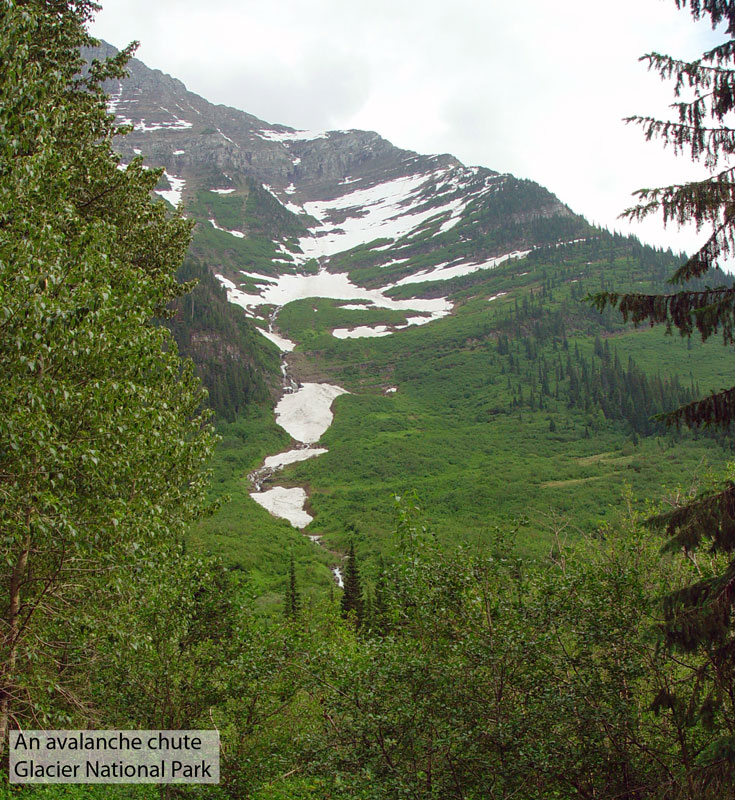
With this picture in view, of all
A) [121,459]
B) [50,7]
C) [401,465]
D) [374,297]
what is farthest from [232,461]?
[374,297]

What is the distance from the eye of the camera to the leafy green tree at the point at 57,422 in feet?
21.3

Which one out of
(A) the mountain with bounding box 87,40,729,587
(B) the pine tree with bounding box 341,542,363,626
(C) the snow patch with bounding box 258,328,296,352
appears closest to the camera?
(B) the pine tree with bounding box 341,542,363,626

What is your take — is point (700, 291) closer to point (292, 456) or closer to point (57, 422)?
point (57, 422)

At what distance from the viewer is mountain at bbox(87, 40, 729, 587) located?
55219 mm

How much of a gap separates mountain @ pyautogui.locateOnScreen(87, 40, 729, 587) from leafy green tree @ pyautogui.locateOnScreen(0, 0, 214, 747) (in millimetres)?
5270

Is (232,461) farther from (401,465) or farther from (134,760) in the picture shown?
(134,760)

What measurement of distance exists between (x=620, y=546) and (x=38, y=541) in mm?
9322

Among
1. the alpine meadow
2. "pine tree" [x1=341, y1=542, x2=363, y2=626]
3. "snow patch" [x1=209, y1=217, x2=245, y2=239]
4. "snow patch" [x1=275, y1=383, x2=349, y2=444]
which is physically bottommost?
"pine tree" [x1=341, y1=542, x2=363, y2=626]

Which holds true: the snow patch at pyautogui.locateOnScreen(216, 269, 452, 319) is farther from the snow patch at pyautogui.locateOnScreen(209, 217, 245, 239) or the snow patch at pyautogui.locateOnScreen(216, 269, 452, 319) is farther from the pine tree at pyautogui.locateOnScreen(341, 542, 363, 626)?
the pine tree at pyautogui.locateOnScreen(341, 542, 363, 626)

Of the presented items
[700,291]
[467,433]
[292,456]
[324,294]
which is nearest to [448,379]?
[467,433]

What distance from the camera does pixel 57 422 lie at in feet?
23.8

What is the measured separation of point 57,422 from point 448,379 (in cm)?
10174

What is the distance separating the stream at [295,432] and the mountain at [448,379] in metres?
0.40

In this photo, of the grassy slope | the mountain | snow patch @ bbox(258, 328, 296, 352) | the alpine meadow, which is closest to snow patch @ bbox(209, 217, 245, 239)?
the mountain
